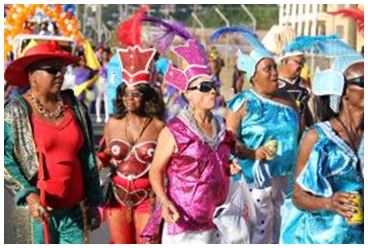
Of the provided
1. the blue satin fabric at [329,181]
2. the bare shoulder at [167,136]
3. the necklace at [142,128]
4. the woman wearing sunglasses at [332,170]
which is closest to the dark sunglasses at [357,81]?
the woman wearing sunglasses at [332,170]

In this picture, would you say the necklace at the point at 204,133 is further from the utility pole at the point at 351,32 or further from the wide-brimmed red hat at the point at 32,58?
the utility pole at the point at 351,32

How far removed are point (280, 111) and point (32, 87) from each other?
250cm

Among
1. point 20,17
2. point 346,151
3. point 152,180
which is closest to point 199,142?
point 152,180

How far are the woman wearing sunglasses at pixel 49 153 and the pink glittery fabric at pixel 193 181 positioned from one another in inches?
19.5

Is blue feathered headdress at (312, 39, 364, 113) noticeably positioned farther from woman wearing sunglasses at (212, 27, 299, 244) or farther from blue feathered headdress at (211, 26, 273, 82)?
blue feathered headdress at (211, 26, 273, 82)

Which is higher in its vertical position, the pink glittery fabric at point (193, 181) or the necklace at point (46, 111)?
the necklace at point (46, 111)

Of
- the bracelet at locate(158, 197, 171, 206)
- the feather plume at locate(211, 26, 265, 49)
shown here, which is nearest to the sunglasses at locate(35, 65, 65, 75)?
the bracelet at locate(158, 197, 171, 206)

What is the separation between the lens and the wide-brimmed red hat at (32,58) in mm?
6078

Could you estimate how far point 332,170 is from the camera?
5148 mm

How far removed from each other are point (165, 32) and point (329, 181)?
303 centimetres

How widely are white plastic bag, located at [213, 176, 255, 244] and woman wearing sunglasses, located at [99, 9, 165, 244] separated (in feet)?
2.87


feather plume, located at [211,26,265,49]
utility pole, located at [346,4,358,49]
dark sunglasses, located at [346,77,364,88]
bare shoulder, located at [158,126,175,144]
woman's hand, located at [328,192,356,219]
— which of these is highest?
dark sunglasses, located at [346,77,364,88]

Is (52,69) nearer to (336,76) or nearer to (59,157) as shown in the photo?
(59,157)

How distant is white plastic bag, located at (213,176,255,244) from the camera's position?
19.9ft
